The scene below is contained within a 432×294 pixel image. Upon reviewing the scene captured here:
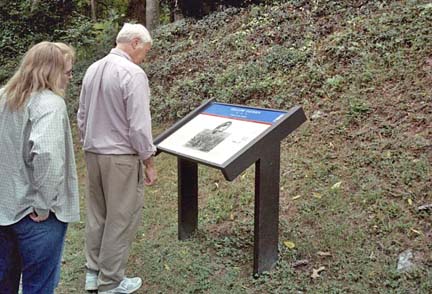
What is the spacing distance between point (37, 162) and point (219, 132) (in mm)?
1826

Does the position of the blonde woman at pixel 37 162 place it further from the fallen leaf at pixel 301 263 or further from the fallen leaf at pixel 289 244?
the fallen leaf at pixel 289 244

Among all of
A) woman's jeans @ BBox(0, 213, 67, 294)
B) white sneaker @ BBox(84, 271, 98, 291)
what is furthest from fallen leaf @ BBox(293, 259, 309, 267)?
woman's jeans @ BBox(0, 213, 67, 294)

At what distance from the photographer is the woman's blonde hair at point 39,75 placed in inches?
112

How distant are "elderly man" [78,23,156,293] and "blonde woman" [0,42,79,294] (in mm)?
746

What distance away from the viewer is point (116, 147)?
12.4ft

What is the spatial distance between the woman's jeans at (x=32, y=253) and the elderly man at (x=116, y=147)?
0.85m

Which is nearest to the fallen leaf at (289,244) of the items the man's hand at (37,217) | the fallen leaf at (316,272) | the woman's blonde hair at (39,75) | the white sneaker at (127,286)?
the fallen leaf at (316,272)

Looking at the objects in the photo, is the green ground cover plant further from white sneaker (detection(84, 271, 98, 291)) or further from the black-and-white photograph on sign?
the black-and-white photograph on sign

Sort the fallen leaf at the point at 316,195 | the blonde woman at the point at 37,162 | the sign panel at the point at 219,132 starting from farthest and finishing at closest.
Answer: the fallen leaf at the point at 316,195, the sign panel at the point at 219,132, the blonde woman at the point at 37,162

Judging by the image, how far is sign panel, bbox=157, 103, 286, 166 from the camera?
13.1ft

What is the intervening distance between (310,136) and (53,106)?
411 centimetres

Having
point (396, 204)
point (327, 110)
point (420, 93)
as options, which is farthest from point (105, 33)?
point (396, 204)

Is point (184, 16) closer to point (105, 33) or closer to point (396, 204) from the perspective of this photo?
point (105, 33)

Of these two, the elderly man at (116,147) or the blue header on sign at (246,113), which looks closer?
the elderly man at (116,147)
